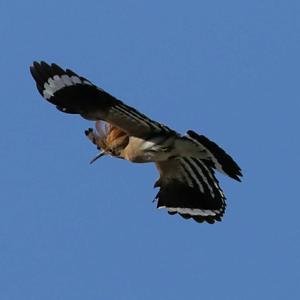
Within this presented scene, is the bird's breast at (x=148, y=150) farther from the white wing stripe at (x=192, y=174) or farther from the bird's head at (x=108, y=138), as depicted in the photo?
the white wing stripe at (x=192, y=174)

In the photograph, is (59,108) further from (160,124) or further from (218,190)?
(218,190)

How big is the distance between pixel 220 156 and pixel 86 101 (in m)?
1.32

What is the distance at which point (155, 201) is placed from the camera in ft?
45.0

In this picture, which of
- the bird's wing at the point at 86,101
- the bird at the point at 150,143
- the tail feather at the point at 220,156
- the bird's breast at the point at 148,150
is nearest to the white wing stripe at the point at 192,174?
the bird at the point at 150,143

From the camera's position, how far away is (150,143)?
12.7 metres

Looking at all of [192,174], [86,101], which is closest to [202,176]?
[192,174]

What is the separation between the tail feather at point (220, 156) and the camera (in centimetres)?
1214

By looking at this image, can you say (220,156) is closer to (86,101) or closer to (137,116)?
(137,116)

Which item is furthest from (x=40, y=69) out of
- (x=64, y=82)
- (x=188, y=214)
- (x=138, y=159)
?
(x=188, y=214)

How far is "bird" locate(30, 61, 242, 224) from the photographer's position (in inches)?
492

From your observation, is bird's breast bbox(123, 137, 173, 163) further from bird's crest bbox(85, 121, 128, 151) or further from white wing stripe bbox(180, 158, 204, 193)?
white wing stripe bbox(180, 158, 204, 193)

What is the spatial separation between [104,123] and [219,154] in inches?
56.9

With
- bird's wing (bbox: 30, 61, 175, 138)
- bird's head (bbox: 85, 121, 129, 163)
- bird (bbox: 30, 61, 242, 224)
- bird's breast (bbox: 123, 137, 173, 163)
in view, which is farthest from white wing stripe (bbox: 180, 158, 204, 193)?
bird's wing (bbox: 30, 61, 175, 138)

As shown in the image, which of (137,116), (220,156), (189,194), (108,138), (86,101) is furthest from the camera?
(189,194)
